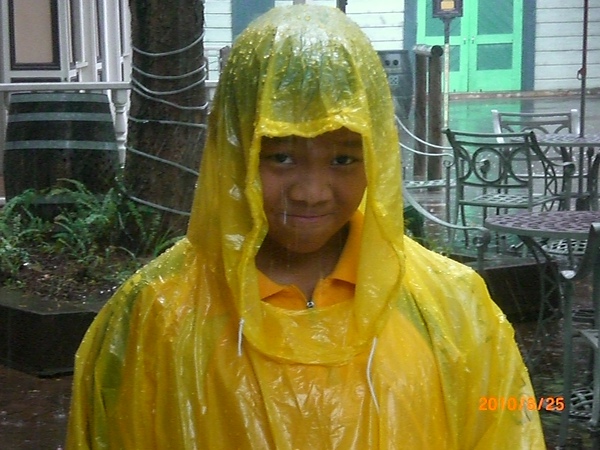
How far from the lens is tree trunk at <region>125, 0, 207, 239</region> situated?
239 inches

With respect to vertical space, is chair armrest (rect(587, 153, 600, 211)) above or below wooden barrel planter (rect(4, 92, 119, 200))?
below

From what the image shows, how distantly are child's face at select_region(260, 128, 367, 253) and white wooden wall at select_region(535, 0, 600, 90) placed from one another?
72.5 feet

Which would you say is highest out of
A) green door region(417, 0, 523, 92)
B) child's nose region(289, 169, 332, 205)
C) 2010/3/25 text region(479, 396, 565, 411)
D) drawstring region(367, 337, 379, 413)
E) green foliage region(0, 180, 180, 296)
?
green door region(417, 0, 523, 92)

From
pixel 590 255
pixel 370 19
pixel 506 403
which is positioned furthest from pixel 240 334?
pixel 370 19

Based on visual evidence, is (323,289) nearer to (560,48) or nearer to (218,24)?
(218,24)

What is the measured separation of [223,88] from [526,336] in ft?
14.9

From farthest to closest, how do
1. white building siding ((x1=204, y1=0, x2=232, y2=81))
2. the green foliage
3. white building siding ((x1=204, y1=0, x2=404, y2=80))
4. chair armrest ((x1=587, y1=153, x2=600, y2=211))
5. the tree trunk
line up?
white building siding ((x1=204, y1=0, x2=404, y2=80))
white building siding ((x1=204, y1=0, x2=232, y2=81))
chair armrest ((x1=587, y1=153, x2=600, y2=211))
the green foliage
the tree trunk

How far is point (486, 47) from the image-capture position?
80.6 ft

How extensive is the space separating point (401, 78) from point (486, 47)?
13.8 metres

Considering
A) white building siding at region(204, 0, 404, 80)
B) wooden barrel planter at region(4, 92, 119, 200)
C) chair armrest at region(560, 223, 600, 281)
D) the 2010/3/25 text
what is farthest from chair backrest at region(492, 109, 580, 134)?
white building siding at region(204, 0, 404, 80)

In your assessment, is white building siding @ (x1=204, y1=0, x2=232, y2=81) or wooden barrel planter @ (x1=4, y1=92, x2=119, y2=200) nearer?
wooden barrel planter @ (x1=4, y1=92, x2=119, y2=200)

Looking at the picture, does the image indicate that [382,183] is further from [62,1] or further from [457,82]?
[457,82]

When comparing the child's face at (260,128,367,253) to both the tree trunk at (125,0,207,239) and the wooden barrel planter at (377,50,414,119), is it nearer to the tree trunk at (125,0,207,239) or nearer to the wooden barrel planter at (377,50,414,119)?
the tree trunk at (125,0,207,239)

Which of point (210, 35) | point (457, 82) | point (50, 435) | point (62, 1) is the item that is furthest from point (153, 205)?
point (457, 82)
